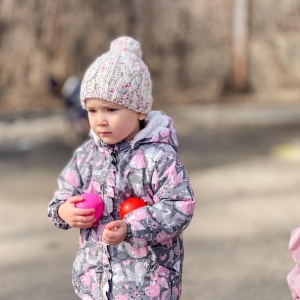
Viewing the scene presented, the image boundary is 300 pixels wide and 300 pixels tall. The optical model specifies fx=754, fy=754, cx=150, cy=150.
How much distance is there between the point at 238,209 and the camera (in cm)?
581

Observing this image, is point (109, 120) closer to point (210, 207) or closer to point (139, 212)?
point (139, 212)

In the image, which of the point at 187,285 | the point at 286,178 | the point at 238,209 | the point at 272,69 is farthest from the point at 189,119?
the point at 187,285

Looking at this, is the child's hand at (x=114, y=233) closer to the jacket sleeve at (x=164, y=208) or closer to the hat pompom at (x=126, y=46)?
the jacket sleeve at (x=164, y=208)

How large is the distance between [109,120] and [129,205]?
318mm

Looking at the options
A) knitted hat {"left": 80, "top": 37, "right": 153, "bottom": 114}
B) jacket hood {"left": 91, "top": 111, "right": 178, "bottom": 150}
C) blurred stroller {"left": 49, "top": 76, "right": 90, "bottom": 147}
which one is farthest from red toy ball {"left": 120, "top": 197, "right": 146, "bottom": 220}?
blurred stroller {"left": 49, "top": 76, "right": 90, "bottom": 147}

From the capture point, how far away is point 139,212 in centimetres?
266

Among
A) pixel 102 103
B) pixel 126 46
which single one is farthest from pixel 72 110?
pixel 102 103

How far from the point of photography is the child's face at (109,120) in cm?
274

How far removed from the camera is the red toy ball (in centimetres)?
270

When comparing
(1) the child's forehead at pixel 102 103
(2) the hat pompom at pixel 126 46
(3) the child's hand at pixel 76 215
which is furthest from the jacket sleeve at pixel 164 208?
(2) the hat pompom at pixel 126 46

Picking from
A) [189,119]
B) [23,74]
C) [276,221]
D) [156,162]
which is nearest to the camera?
A: [156,162]

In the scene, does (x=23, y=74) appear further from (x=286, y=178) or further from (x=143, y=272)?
(x=143, y=272)

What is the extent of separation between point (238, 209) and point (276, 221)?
15.3 inches

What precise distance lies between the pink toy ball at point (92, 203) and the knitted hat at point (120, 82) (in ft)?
1.17
